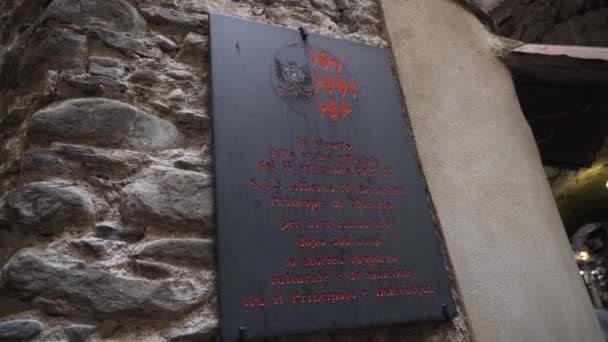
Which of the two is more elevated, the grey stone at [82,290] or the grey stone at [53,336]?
the grey stone at [82,290]

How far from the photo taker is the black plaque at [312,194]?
3.88 ft

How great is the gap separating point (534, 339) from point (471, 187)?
0.61m

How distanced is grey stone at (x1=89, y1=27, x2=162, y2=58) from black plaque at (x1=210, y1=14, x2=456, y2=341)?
0.22m

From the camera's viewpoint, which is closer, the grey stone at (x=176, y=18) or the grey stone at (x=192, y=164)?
the grey stone at (x=192, y=164)

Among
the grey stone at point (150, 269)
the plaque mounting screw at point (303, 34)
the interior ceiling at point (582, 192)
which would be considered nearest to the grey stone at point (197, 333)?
the grey stone at point (150, 269)

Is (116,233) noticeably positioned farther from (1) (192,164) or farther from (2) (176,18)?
(2) (176,18)

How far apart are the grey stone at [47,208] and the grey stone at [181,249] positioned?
165 millimetres

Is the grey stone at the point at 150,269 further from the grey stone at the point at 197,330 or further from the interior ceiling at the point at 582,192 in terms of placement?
the interior ceiling at the point at 582,192

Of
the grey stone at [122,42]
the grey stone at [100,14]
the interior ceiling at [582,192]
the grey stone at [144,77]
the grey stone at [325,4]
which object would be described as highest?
the interior ceiling at [582,192]

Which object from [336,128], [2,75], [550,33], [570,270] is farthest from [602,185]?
[2,75]

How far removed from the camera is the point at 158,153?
4.13 ft

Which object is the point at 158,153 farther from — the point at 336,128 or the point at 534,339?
the point at 534,339

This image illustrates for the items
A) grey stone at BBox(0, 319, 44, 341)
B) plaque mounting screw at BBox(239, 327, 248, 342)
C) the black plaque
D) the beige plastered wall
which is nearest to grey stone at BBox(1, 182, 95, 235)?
grey stone at BBox(0, 319, 44, 341)

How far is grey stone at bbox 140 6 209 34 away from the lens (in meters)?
1.49
